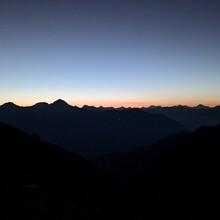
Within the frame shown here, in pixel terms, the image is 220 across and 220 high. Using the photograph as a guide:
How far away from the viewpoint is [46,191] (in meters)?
31.0

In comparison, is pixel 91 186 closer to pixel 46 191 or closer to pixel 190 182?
pixel 46 191

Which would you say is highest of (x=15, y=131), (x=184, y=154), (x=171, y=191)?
(x=15, y=131)

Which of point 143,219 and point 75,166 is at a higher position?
point 75,166

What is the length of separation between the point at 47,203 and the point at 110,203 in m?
20.1

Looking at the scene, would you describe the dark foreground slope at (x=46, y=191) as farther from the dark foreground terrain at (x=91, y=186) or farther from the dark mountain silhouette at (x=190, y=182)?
the dark mountain silhouette at (x=190, y=182)

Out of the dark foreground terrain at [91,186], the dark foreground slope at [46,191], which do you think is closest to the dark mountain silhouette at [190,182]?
the dark foreground terrain at [91,186]

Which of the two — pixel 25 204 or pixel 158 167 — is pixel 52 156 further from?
pixel 158 167

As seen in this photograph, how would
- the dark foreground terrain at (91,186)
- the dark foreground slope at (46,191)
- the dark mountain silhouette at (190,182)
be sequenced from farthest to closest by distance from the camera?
the dark mountain silhouette at (190,182), the dark foreground terrain at (91,186), the dark foreground slope at (46,191)

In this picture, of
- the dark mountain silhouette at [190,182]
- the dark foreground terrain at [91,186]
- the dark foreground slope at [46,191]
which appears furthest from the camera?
the dark mountain silhouette at [190,182]

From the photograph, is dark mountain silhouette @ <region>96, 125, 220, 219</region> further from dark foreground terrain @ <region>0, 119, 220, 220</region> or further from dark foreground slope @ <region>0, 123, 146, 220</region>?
dark foreground slope @ <region>0, 123, 146, 220</region>

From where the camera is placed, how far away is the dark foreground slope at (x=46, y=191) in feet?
64.6

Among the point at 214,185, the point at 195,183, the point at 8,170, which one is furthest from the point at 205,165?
the point at 8,170

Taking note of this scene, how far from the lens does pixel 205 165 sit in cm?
16400

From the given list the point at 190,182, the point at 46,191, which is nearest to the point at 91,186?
the point at 46,191
